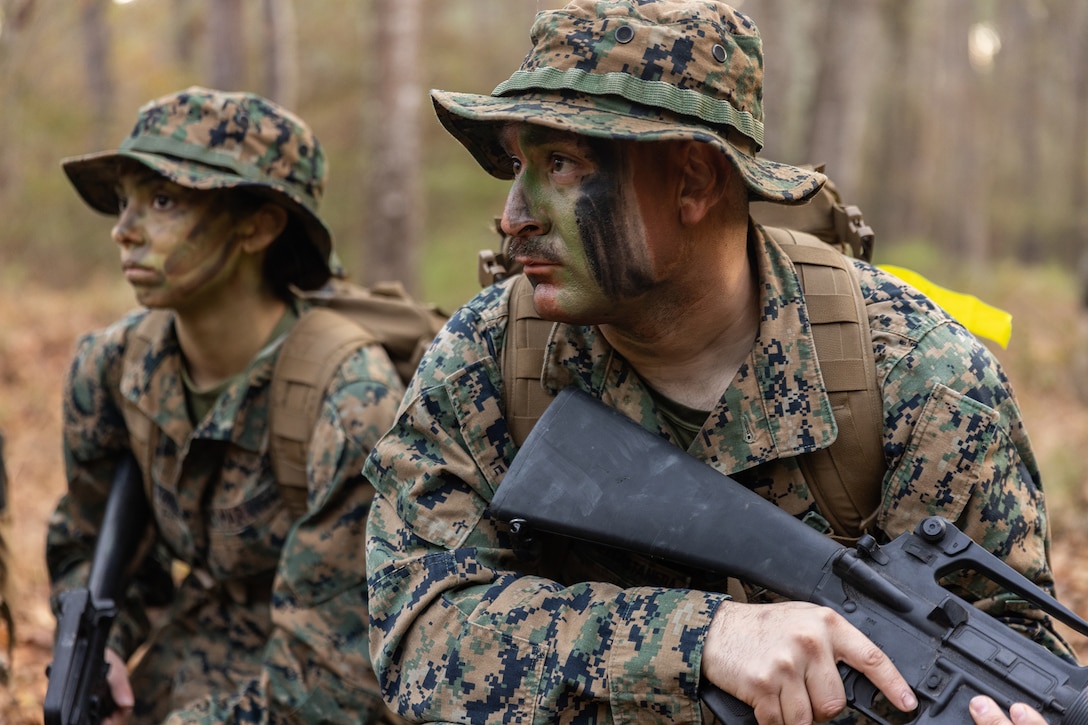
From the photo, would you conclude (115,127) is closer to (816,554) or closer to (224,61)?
(224,61)

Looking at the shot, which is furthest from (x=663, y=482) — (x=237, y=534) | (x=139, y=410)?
(x=139, y=410)

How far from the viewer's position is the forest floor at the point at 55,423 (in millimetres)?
5520

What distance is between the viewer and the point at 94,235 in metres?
15.8

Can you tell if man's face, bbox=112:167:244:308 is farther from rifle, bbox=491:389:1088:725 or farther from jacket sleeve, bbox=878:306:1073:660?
jacket sleeve, bbox=878:306:1073:660

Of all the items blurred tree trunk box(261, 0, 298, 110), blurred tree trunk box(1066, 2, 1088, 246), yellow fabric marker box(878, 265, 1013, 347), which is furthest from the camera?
blurred tree trunk box(1066, 2, 1088, 246)

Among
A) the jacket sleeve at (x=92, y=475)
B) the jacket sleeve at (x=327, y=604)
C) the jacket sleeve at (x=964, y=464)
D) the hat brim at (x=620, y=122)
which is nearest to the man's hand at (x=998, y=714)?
the jacket sleeve at (x=964, y=464)

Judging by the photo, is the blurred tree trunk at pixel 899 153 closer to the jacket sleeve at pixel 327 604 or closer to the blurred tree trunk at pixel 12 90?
the blurred tree trunk at pixel 12 90

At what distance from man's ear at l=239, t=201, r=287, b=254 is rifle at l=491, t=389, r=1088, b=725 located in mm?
1768

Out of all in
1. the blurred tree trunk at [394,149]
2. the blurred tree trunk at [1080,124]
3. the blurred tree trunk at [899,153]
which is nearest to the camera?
the blurred tree trunk at [394,149]

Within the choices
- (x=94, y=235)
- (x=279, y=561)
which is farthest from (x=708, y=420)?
(x=94, y=235)

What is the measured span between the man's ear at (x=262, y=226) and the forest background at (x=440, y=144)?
113 centimetres

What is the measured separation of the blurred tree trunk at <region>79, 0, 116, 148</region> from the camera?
57.6 feet

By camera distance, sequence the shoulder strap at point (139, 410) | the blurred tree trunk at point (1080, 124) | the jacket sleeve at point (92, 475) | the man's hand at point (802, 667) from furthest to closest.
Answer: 1. the blurred tree trunk at point (1080, 124)
2. the jacket sleeve at point (92, 475)
3. the shoulder strap at point (139, 410)
4. the man's hand at point (802, 667)

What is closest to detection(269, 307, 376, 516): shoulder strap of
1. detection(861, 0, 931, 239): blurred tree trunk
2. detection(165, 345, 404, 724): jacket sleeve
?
detection(165, 345, 404, 724): jacket sleeve
